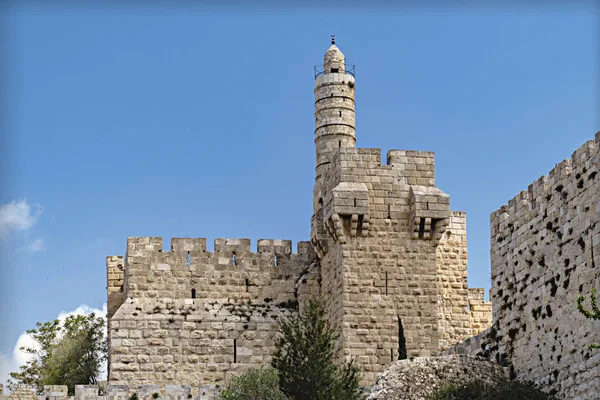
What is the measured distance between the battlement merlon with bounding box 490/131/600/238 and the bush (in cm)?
303

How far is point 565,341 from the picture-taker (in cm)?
2197

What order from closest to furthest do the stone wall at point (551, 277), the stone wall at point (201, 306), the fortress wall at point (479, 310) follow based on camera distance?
the stone wall at point (551, 277)
the stone wall at point (201, 306)
the fortress wall at point (479, 310)

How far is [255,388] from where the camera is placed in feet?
91.8

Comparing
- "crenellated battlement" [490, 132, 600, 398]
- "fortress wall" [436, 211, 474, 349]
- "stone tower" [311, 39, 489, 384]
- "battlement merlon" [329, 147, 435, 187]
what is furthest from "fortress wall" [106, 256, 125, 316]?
"crenellated battlement" [490, 132, 600, 398]

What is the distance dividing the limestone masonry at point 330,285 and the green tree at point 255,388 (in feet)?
6.05

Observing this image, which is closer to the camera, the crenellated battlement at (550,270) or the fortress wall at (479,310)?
the crenellated battlement at (550,270)

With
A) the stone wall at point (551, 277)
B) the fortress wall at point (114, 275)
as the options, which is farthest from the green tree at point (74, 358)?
the stone wall at point (551, 277)

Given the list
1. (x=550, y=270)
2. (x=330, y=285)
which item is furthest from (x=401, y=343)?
(x=550, y=270)

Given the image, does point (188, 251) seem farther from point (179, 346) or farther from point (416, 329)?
point (416, 329)

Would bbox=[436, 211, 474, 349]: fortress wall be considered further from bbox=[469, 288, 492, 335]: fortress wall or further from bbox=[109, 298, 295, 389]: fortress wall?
bbox=[109, 298, 295, 389]: fortress wall

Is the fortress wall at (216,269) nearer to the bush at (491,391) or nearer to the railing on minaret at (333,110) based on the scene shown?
the railing on minaret at (333,110)

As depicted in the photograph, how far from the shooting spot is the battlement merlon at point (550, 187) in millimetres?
21500

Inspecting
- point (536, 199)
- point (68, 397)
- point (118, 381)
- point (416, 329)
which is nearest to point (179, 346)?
point (118, 381)

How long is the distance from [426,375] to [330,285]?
7000mm
